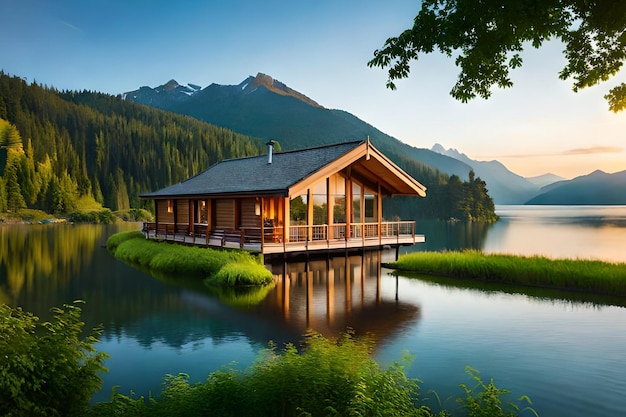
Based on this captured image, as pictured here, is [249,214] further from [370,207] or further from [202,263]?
[370,207]

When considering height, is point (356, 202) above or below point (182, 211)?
above

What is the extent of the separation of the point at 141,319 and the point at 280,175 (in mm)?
12133

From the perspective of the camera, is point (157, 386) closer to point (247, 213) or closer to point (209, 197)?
point (247, 213)

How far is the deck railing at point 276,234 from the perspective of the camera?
22484 mm

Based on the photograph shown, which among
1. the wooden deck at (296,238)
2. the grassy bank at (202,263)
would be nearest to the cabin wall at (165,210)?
the wooden deck at (296,238)

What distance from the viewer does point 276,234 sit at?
22.4 metres

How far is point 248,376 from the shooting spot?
6867 mm

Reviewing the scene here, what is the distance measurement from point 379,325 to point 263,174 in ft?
47.3

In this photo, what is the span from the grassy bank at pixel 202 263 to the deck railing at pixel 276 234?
96 centimetres

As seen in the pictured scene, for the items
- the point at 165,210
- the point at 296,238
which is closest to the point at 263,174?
the point at 296,238

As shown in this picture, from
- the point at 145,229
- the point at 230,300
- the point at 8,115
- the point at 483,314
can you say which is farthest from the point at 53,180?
the point at 483,314

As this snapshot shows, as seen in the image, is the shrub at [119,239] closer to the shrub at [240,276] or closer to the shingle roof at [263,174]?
the shingle roof at [263,174]

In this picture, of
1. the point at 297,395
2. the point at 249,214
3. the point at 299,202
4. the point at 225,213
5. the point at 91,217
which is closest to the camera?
the point at 297,395

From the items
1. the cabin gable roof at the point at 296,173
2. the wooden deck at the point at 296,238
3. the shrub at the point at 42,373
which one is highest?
the cabin gable roof at the point at 296,173
